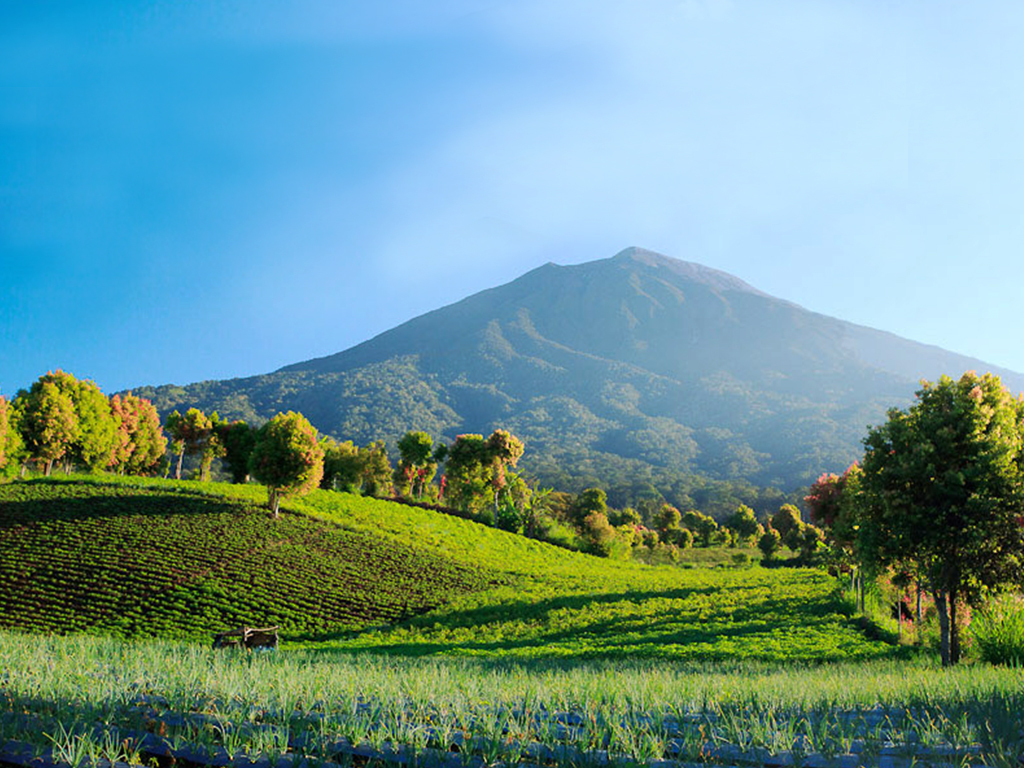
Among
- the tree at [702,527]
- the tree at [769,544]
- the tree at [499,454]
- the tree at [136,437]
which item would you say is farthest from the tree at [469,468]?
the tree at [702,527]

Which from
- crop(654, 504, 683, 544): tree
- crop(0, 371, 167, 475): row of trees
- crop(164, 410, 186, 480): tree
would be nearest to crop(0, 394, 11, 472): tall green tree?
crop(0, 371, 167, 475): row of trees

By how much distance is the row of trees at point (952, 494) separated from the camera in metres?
14.3

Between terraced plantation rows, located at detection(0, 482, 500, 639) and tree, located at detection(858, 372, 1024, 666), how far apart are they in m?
21.0

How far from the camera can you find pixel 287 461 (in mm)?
42344

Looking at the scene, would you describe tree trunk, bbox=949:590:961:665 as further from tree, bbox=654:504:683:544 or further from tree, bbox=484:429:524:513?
tree, bbox=654:504:683:544

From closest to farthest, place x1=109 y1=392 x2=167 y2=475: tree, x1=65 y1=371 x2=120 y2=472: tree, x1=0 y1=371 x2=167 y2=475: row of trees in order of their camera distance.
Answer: x1=0 y1=371 x2=167 y2=475: row of trees
x1=65 y1=371 x2=120 y2=472: tree
x1=109 y1=392 x2=167 y2=475: tree

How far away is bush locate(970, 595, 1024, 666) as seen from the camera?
12206 mm

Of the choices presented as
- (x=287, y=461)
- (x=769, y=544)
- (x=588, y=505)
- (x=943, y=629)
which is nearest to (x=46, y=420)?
(x=287, y=461)

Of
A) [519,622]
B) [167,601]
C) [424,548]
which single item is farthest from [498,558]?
[167,601]

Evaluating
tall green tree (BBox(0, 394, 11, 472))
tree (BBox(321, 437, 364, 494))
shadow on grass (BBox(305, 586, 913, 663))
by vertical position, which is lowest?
shadow on grass (BBox(305, 586, 913, 663))

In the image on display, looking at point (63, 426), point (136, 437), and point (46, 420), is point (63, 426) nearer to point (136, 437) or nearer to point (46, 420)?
point (46, 420)

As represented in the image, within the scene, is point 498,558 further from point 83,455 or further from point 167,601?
point 83,455

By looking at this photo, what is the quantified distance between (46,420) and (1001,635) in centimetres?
6091

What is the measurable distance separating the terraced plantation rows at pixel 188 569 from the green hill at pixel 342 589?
0.11 m
